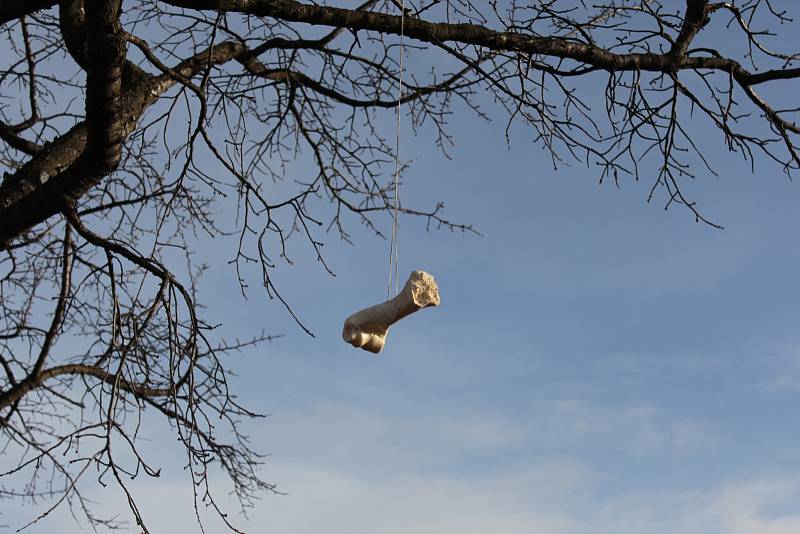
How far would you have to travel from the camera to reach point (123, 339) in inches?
193

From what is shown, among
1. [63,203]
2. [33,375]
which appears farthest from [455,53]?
[33,375]

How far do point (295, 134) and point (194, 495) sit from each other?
2.34m

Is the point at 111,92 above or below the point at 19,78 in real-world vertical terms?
below

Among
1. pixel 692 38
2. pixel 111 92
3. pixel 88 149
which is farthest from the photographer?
pixel 692 38

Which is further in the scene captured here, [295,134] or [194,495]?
[295,134]

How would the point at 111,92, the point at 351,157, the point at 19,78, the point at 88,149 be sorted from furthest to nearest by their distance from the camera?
the point at 19,78 < the point at 351,157 < the point at 88,149 < the point at 111,92

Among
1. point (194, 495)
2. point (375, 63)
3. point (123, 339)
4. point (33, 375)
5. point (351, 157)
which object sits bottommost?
point (194, 495)

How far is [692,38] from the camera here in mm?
5230

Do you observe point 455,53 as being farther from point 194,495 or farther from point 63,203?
point 194,495

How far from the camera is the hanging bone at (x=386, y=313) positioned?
3371 millimetres

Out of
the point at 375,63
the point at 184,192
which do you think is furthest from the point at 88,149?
the point at 375,63

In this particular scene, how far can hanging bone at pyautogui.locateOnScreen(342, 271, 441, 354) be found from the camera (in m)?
3.37

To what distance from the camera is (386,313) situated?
353 centimetres

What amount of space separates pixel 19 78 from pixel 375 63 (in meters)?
2.45
